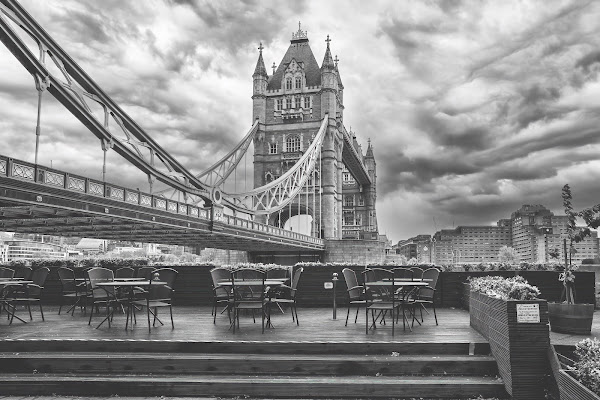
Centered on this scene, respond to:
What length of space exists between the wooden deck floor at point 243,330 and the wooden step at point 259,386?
878mm

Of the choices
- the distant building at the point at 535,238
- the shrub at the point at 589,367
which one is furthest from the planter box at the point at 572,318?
the distant building at the point at 535,238

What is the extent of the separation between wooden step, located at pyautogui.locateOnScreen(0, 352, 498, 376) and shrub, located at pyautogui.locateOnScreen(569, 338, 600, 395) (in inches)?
54.4

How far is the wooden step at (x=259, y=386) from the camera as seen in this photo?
5750 millimetres

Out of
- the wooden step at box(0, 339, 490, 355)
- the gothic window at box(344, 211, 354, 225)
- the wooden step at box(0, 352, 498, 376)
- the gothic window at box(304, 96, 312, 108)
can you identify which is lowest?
the wooden step at box(0, 352, 498, 376)

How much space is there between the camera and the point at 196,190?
31047 mm

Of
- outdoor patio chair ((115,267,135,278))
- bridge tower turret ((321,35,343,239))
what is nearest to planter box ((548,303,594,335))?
outdoor patio chair ((115,267,135,278))

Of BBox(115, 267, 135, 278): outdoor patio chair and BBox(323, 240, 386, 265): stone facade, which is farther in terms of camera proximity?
BBox(323, 240, 386, 265): stone facade

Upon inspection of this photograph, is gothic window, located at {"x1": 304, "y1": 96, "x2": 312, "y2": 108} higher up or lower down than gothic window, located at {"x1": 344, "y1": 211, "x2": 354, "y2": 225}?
higher up

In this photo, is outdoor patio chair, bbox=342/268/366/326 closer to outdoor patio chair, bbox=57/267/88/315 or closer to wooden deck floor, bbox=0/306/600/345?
wooden deck floor, bbox=0/306/600/345

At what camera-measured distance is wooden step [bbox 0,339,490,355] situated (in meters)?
6.52

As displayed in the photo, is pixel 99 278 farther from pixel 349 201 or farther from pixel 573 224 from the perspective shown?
pixel 349 201

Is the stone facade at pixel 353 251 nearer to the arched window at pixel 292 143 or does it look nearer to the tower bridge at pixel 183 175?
the tower bridge at pixel 183 175

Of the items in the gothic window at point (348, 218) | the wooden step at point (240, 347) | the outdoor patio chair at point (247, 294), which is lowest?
the wooden step at point (240, 347)

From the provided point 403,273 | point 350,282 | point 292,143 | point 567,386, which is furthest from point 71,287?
point 292,143
